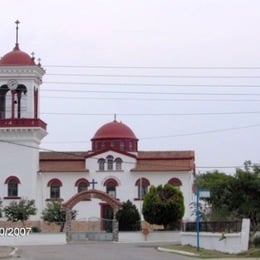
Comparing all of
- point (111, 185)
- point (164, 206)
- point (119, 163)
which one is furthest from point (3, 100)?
point (164, 206)

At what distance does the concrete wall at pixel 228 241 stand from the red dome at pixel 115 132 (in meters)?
39.2

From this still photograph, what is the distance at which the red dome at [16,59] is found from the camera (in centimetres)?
7762

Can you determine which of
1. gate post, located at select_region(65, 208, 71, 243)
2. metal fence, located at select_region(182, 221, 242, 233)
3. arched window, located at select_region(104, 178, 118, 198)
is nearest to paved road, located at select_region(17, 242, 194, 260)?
metal fence, located at select_region(182, 221, 242, 233)

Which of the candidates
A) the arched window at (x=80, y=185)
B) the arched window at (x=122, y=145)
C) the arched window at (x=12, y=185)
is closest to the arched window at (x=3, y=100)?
the arched window at (x=12, y=185)

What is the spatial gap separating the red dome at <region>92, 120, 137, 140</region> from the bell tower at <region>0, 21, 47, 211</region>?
809 centimetres

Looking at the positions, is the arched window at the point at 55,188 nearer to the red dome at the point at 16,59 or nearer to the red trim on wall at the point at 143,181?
the red trim on wall at the point at 143,181

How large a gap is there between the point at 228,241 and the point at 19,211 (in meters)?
38.1

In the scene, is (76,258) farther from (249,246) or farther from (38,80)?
(38,80)

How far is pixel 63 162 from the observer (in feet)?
273

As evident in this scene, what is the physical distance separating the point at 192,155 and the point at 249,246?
43819mm

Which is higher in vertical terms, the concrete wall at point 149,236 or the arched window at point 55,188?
the arched window at point 55,188

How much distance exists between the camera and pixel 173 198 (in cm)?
6956

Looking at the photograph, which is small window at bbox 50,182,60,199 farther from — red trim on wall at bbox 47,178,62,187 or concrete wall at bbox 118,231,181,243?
concrete wall at bbox 118,231,181,243

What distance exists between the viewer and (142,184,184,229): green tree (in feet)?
227
